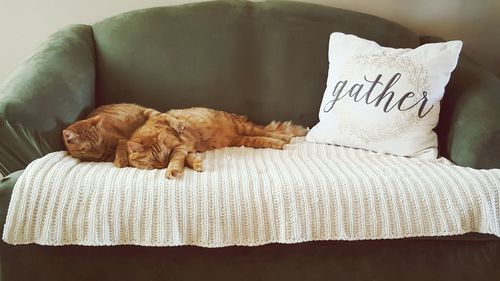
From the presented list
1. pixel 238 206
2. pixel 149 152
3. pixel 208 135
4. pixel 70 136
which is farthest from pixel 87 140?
pixel 238 206

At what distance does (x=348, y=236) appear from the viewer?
1436mm

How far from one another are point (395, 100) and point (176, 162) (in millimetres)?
781

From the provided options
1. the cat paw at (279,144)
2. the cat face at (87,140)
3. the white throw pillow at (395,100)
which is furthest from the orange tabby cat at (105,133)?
the white throw pillow at (395,100)

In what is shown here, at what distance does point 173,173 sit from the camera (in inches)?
60.0

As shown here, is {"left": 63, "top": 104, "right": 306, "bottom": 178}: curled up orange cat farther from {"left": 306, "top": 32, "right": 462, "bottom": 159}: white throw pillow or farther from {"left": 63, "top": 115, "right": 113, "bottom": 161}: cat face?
{"left": 306, "top": 32, "right": 462, "bottom": 159}: white throw pillow

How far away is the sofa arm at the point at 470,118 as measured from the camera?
1622 millimetres

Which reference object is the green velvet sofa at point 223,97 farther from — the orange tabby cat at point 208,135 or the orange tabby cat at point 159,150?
the orange tabby cat at point 159,150

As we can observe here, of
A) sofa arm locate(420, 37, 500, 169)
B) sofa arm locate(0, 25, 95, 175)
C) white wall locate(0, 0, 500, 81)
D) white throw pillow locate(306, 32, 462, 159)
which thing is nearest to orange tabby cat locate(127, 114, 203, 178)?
sofa arm locate(0, 25, 95, 175)

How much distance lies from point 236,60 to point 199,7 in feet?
0.86

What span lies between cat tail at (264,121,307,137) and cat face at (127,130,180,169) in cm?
48

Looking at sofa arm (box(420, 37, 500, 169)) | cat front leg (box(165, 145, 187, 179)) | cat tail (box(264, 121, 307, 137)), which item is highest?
sofa arm (box(420, 37, 500, 169))

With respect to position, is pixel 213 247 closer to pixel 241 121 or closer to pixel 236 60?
pixel 241 121

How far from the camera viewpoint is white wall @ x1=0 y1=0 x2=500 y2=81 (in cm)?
215

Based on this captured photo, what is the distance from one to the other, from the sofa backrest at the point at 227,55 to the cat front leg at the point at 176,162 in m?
0.39
